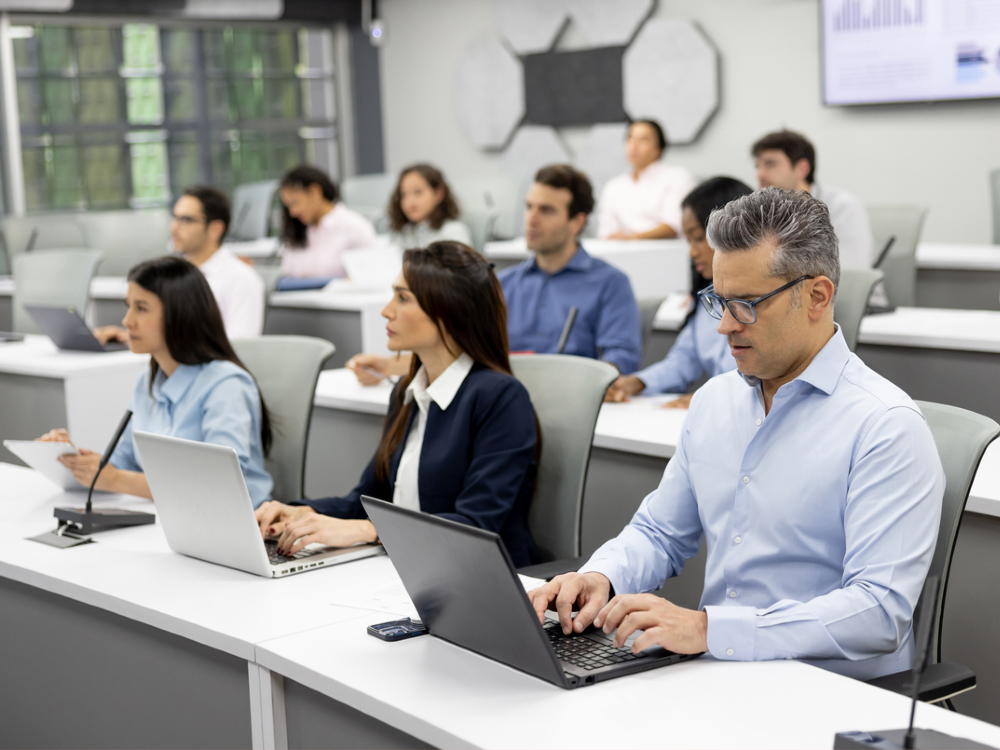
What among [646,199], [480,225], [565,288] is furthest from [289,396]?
[646,199]

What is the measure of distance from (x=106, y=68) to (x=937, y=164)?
5805 mm

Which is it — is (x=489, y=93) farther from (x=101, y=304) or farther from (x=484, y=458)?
(x=484, y=458)

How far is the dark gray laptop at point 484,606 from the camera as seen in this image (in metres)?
1.29

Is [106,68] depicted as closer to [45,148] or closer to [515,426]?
[45,148]

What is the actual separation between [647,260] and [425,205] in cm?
111

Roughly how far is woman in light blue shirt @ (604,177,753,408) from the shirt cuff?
1502 mm

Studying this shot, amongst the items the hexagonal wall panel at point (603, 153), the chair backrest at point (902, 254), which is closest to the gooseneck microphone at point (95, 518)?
the chair backrest at point (902, 254)

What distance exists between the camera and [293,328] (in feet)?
16.3

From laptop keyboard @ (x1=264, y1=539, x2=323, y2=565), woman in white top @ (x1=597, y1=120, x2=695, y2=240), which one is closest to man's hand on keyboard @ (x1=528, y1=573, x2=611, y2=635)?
laptop keyboard @ (x1=264, y1=539, x2=323, y2=565)

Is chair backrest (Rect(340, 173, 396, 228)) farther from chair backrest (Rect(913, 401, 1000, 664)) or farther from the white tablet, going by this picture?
chair backrest (Rect(913, 401, 1000, 664))

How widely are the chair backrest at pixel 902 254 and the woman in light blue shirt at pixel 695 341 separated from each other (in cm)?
174

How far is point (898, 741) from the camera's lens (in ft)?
3.67

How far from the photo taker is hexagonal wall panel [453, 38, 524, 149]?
8.49 m

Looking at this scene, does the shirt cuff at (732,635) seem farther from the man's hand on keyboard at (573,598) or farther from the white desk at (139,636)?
the white desk at (139,636)
